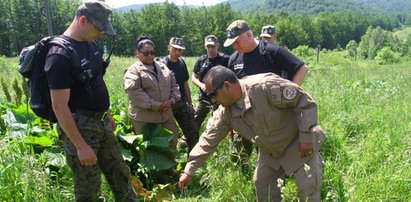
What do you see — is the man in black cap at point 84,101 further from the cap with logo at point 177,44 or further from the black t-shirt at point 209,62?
the black t-shirt at point 209,62

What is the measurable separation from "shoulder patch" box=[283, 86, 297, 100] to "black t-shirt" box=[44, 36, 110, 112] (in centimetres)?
137

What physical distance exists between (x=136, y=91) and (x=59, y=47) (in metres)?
1.56

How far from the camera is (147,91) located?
3.82m

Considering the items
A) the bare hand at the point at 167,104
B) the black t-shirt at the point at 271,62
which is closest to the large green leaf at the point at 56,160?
the bare hand at the point at 167,104

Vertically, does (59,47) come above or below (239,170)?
above

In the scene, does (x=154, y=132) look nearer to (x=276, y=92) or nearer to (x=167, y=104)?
(x=167, y=104)

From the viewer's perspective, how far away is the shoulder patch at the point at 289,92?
237 centimetres

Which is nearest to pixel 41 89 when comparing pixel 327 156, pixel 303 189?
pixel 303 189

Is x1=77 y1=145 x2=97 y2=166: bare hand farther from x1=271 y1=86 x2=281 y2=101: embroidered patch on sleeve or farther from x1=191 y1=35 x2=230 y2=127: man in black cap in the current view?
x1=191 y1=35 x2=230 y2=127: man in black cap


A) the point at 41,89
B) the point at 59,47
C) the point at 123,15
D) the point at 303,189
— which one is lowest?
the point at 123,15

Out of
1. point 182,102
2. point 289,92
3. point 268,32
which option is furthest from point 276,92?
point 268,32

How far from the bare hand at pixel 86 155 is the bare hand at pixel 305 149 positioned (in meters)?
1.51

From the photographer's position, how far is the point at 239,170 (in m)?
3.11

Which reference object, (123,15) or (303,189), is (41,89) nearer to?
(303,189)
